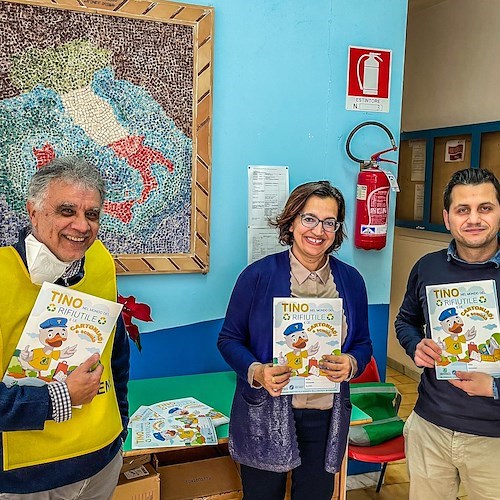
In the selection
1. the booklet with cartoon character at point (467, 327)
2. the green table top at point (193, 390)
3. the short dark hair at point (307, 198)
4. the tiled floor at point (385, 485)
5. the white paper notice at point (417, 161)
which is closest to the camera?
the booklet with cartoon character at point (467, 327)

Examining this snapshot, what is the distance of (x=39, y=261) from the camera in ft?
4.24

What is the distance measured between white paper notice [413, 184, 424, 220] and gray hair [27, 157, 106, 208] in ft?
11.5

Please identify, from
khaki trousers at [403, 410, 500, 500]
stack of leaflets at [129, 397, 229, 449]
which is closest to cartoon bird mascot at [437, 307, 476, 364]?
khaki trousers at [403, 410, 500, 500]

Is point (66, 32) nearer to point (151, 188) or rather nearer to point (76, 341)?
point (151, 188)

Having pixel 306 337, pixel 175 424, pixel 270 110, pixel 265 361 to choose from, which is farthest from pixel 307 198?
pixel 175 424

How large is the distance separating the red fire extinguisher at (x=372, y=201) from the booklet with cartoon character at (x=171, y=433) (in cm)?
115

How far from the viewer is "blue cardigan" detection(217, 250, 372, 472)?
70.3 inches

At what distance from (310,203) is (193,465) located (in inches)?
46.7

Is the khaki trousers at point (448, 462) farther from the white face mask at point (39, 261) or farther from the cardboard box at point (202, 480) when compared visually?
the white face mask at point (39, 261)

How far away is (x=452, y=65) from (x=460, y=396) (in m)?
3.06

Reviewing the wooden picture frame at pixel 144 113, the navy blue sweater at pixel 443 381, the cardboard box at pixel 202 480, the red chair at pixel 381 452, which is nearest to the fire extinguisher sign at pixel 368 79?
the wooden picture frame at pixel 144 113

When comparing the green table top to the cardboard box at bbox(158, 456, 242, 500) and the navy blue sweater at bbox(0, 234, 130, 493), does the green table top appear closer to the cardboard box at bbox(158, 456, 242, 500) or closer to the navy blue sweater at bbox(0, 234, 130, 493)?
the cardboard box at bbox(158, 456, 242, 500)

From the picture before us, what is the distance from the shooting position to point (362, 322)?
1913 millimetres

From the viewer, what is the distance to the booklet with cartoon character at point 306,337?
1748mm
